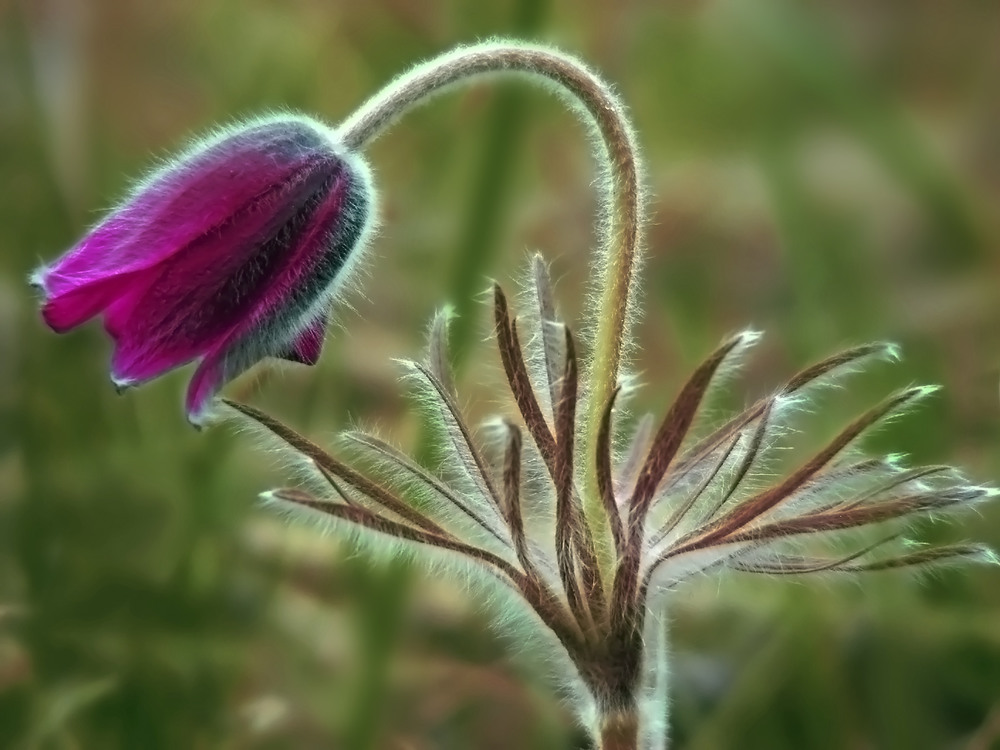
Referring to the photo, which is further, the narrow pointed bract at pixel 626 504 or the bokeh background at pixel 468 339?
the bokeh background at pixel 468 339

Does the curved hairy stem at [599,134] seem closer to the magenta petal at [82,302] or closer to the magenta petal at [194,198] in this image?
the magenta petal at [194,198]

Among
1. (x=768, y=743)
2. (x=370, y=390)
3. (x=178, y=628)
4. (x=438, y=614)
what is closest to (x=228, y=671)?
(x=178, y=628)

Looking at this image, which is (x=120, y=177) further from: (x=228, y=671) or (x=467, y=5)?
(x=228, y=671)

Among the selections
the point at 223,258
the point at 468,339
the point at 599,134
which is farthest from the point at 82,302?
the point at 468,339

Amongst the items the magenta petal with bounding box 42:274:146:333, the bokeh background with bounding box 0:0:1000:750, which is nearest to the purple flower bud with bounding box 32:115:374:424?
the magenta petal with bounding box 42:274:146:333

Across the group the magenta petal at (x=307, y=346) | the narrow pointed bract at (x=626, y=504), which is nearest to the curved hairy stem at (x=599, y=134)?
the narrow pointed bract at (x=626, y=504)

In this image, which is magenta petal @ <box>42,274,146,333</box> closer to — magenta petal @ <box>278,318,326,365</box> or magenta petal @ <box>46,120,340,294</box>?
magenta petal @ <box>46,120,340,294</box>

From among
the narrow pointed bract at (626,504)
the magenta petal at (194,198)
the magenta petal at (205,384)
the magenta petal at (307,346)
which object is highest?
the magenta petal at (194,198)
